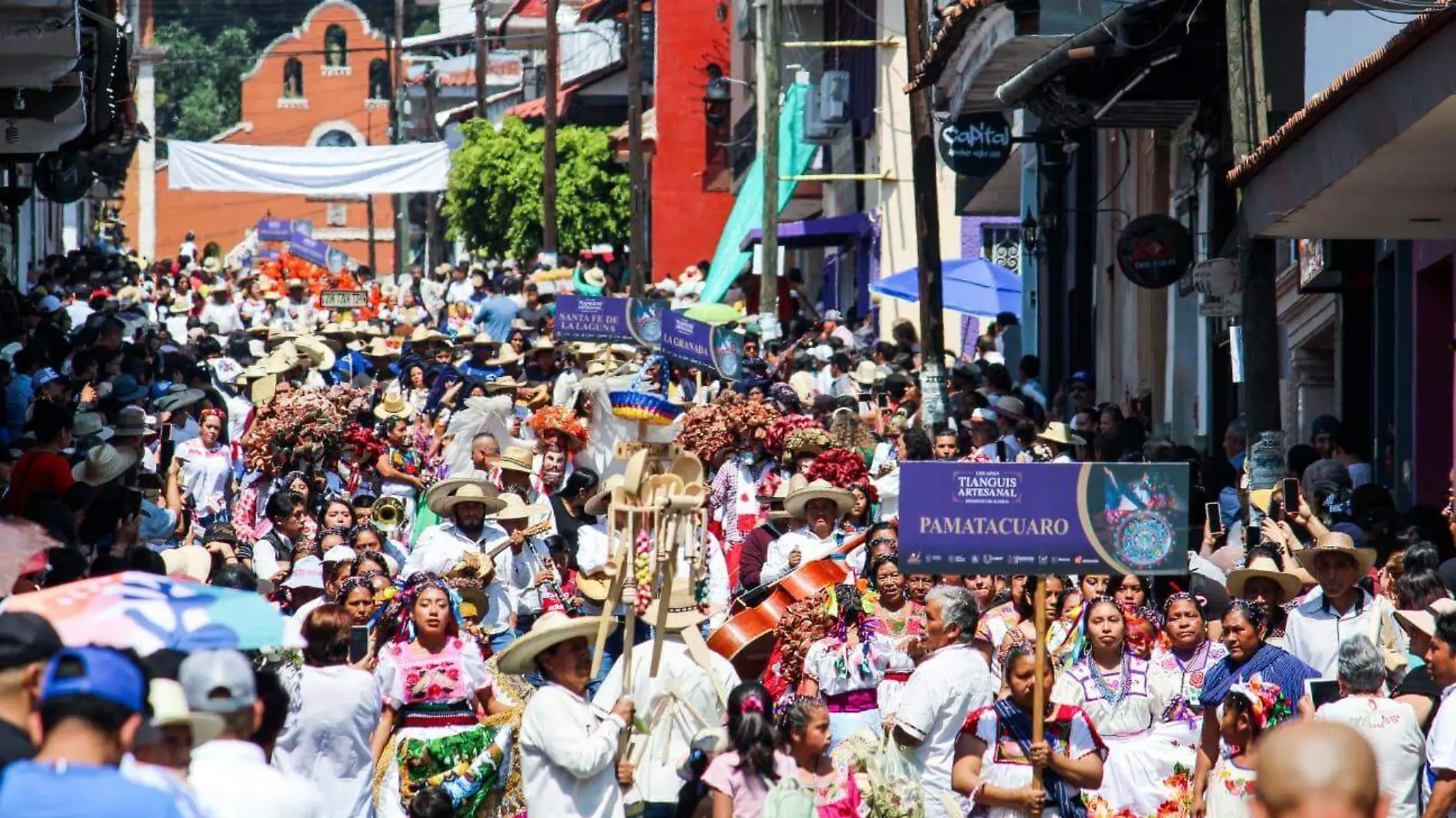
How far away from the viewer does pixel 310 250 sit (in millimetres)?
46500

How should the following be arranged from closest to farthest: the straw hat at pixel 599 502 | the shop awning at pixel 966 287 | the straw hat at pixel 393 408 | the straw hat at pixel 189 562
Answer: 1. the straw hat at pixel 189 562
2. the straw hat at pixel 599 502
3. the straw hat at pixel 393 408
4. the shop awning at pixel 966 287

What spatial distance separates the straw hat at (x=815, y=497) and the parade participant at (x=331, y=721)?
14.1 feet

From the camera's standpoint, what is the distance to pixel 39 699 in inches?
207

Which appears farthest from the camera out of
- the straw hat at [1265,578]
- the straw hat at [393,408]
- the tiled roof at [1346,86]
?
the straw hat at [393,408]

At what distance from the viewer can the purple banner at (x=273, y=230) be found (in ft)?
186

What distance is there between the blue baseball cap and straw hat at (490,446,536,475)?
10.2 meters

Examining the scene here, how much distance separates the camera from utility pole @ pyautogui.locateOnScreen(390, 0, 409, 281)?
8094 cm

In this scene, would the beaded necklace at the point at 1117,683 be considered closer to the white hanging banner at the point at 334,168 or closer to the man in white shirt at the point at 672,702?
the man in white shirt at the point at 672,702

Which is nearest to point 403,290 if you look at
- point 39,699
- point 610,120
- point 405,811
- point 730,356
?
point 610,120

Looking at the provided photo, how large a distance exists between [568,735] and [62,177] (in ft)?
57.0

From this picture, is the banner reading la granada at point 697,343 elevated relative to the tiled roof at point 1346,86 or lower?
lower

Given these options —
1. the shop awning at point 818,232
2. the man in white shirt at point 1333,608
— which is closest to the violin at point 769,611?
the man in white shirt at point 1333,608

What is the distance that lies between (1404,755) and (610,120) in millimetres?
56269

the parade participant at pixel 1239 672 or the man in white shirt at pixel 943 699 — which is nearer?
the parade participant at pixel 1239 672
